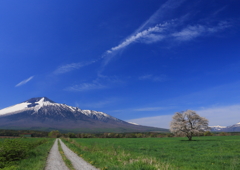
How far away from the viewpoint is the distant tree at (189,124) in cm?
5631

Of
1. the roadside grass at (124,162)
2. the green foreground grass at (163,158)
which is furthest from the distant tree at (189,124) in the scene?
the roadside grass at (124,162)

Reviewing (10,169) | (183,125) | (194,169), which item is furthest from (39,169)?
(183,125)

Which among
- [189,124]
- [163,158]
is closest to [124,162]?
[163,158]

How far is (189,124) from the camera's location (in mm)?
57750

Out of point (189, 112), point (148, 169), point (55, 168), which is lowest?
point (55, 168)

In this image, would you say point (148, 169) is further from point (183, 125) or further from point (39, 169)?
point (183, 125)

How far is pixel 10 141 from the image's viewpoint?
66.9ft

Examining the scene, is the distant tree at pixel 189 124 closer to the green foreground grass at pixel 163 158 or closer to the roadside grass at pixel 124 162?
the green foreground grass at pixel 163 158

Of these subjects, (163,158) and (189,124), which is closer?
(163,158)

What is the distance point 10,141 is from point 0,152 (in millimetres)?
3315

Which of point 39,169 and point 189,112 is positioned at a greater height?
point 189,112

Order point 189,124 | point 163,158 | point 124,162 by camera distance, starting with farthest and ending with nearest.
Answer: point 189,124 < point 163,158 < point 124,162

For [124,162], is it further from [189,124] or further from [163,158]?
[189,124]

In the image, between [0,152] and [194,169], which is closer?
[194,169]
